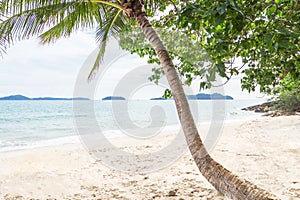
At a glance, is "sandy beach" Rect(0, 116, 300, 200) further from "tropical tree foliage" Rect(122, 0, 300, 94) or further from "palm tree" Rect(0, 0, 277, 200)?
A: "tropical tree foliage" Rect(122, 0, 300, 94)

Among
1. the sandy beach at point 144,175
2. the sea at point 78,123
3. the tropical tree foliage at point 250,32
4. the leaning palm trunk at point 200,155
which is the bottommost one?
the sea at point 78,123

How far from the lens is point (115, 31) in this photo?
17.1ft

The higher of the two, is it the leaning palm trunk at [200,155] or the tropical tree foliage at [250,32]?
the tropical tree foliage at [250,32]

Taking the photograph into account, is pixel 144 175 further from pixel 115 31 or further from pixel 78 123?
pixel 78 123

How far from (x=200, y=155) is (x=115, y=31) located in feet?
11.3

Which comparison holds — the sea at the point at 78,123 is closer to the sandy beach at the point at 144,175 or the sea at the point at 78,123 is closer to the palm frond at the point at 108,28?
the sandy beach at the point at 144,175

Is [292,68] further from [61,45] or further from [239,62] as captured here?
[61,45]

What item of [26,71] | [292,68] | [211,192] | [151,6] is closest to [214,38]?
[292,68]

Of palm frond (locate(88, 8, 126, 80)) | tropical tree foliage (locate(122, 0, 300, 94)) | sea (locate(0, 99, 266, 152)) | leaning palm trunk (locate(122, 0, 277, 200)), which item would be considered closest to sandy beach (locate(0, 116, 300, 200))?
leaning palm trunk (locate(122, 0, 277, 200))

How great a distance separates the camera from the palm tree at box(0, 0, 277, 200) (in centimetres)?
235

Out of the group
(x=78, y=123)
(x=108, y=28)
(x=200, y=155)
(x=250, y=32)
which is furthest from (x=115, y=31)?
(x=78, y=123)

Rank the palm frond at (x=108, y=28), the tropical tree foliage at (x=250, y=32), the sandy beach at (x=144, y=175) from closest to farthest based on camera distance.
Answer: the tropical tree foliage at (x=250, y=32), the sandy beach at (x=144, y=175), the palm frond at (x=108, y=28)

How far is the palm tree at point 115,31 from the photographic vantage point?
2.35m

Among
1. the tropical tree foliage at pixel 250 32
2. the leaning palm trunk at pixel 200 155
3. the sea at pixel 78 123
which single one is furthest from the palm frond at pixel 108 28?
the sea at pixel 78 123
